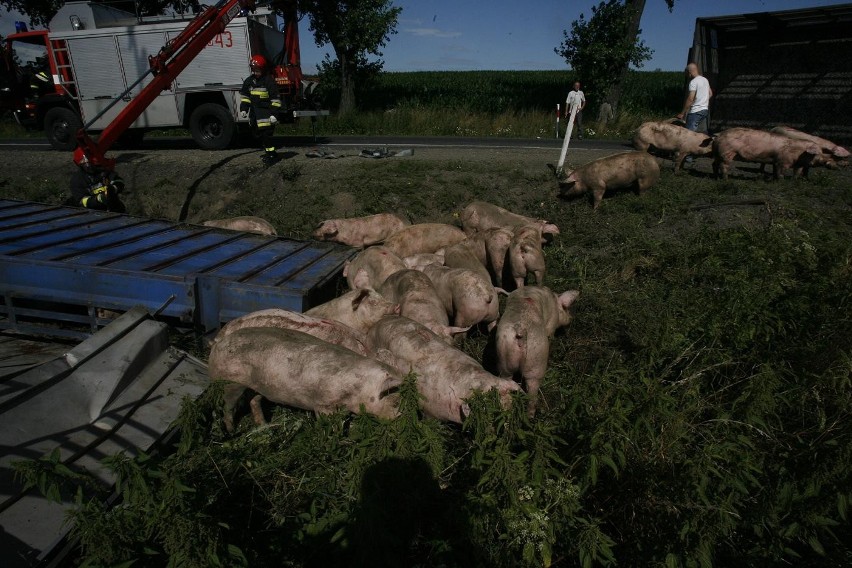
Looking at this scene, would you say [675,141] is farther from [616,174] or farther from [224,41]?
[224,41]

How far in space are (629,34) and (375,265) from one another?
17900 mm

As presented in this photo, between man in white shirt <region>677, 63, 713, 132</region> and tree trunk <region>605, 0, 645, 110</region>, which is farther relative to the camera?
tree trunk <region>605, 0, 645, 110</region>

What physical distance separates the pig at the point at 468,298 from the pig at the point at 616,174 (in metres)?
4.64

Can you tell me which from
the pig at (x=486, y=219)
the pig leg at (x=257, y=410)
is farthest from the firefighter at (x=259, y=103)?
the pig leg at (x=257, y=410)

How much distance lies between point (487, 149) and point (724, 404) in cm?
1187

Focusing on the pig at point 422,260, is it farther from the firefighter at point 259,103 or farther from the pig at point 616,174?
the firefighter at point 259,103

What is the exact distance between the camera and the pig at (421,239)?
865 cm

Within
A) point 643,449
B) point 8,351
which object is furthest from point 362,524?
point 8,351

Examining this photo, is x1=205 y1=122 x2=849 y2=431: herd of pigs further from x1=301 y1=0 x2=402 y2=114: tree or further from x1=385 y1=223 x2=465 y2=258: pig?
x1=301 y1=0 x2=402 y2=114: tree

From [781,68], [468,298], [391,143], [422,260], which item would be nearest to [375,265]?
[422,260]

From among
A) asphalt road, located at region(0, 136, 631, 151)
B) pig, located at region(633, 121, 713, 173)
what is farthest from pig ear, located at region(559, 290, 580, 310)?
asphalt road, located at region(0, 136, 631, 151)

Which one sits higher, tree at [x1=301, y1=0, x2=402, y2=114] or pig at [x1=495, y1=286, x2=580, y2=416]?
tree at [x1=301, y1=0, x2=402, y2=114]

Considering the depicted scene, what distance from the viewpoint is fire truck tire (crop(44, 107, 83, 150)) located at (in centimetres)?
1478

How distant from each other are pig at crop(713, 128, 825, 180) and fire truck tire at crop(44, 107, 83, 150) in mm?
16485
